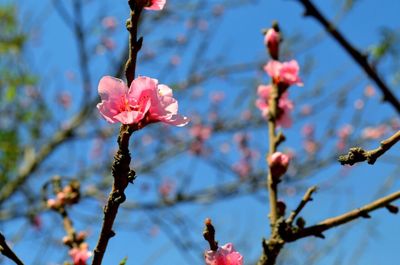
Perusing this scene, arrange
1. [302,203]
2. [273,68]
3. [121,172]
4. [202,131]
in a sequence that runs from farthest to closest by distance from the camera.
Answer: [202,131] < [273,68] < [302,203] < [121,172]

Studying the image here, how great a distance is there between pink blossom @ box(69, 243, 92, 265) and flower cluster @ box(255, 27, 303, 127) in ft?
2.34

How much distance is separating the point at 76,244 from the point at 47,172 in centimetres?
488

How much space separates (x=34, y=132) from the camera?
18.4 feet

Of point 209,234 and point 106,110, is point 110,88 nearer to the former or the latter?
point 106,110

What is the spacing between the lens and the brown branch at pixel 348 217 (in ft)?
3.19

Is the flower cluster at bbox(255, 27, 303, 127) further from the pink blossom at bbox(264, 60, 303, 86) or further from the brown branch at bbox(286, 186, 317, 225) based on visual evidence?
the brown branch at bbox(286, 186, 317, 225)

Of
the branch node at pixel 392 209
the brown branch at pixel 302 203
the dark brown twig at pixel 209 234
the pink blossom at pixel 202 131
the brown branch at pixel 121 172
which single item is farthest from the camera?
the pink blossom at pixel 202 131

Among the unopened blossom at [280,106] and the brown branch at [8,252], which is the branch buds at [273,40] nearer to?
the unopened blossom at [280,106]

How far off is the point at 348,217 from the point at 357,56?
1.87 ft

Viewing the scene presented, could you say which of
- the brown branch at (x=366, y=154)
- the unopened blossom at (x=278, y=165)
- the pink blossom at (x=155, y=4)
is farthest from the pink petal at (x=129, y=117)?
the unopened blossom at (x=278, y=165)

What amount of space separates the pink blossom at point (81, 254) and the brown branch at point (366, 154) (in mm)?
677

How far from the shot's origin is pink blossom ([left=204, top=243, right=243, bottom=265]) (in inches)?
36.1

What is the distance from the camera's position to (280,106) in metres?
1.69

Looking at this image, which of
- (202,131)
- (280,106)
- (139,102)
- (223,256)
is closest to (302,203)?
(223,256)
